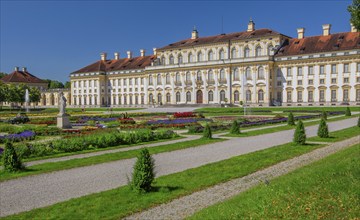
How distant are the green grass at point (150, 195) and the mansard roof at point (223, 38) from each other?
171 feet

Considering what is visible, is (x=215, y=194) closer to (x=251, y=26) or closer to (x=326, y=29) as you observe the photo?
(x=326, y=29)

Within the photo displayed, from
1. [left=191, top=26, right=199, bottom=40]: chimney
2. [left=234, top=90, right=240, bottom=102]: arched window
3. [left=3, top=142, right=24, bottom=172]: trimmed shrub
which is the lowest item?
[left=3, top=142, right=24, bottom=172]: trimmed shrub

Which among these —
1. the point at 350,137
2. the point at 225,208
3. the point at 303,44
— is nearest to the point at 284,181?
the point at 225,208

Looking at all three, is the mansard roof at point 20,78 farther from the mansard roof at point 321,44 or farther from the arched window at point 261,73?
the mansard roof at point 321,44

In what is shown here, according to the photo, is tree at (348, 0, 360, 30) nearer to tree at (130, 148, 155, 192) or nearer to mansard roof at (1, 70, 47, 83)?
tree at (130, 148, 155, 192)

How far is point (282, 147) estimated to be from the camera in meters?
14.3

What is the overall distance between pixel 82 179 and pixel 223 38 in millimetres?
59196

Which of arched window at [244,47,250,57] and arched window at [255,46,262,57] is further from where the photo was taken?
arched window at [244,47,250,57]

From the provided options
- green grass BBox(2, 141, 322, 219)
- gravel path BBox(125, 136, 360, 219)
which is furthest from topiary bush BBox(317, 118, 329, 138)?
green grass BBox(2, 141, 322, 219)

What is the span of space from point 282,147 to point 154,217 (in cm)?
915

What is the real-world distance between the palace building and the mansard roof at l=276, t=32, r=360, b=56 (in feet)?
0.44

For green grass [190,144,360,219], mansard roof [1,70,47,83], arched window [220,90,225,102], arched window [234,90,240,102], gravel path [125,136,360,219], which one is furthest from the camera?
mansard roof [1,70,47,83]

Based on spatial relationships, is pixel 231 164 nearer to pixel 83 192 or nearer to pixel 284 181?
pixel 284 181

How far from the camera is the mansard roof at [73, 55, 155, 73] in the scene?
75875 millimetres
